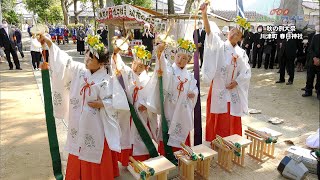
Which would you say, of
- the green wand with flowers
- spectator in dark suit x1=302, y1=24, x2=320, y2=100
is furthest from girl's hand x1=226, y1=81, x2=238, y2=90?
spectator in dark suit x1=302, y1=24, x2=320, y2=100

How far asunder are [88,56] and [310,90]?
6.75 meters

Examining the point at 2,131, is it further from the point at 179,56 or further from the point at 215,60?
the point at 215,60

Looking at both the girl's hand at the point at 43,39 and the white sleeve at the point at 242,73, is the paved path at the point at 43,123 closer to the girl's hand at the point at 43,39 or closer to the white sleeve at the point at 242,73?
the white sleeve at the point at 242,73

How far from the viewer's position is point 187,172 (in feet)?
11.7

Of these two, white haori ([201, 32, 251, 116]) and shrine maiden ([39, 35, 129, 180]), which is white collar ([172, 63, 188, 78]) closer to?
white haori ([201, 32, 251, 116])

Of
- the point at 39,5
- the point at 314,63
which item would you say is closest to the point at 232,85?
the point at 314,63

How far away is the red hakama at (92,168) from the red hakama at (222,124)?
1.78m

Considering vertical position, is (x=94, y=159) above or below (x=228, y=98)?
below

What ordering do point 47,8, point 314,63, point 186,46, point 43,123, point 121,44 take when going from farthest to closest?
point 47,8 → point 314,63 → point 43,123 → point 186,46 → point 121,44

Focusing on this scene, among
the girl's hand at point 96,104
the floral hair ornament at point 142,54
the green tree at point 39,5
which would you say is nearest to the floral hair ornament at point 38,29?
the girl's hand at point 96,104

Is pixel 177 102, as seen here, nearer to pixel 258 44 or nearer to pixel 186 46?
pixel 186 46

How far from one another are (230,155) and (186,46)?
1534 mm

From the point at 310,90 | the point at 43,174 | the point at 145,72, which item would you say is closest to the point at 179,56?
the point at 145,72

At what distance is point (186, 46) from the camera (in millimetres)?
3627
